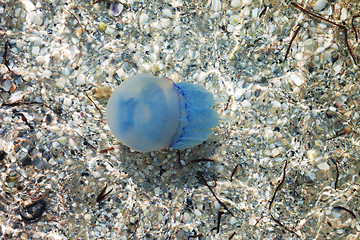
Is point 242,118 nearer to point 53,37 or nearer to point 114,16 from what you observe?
point 114,16

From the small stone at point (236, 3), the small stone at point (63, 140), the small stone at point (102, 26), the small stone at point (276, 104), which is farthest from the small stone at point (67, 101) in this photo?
the small stone at point (276, 104)

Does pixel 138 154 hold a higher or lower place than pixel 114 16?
lower

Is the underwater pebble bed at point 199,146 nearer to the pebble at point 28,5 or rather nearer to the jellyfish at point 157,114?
the pebble at point 28,5

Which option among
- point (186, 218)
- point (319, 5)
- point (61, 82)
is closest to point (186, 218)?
point (186, 218)

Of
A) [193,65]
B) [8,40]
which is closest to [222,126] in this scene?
[193,65]

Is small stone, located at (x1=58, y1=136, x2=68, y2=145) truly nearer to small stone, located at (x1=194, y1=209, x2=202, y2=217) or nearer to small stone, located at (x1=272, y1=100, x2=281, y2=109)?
small stone, located at (x1=194, y1=209, x2=202, y2=217)

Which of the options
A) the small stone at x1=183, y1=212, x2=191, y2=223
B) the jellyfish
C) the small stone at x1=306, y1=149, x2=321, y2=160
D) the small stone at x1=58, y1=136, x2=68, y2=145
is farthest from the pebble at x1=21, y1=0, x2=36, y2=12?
the small stone at x1=306, y1=149, x2=321, y2=160
